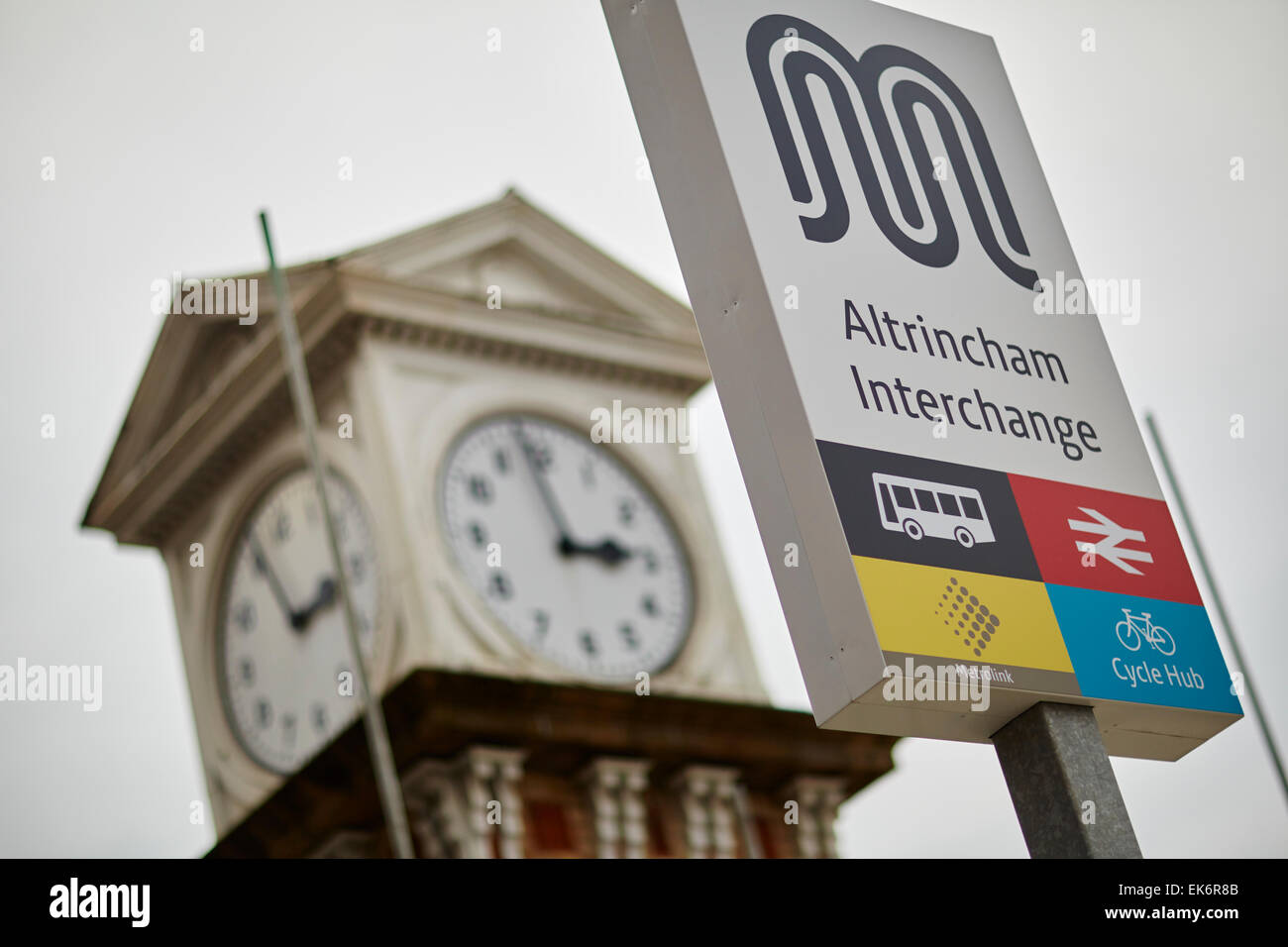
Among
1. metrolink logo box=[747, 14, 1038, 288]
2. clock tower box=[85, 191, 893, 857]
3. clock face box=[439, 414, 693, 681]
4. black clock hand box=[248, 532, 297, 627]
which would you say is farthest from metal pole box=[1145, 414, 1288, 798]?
metrolink logo box=[747, 14, 1038, 288]

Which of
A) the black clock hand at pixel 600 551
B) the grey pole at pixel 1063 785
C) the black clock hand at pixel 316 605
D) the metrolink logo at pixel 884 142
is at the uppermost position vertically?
the black clock hand at pixel 600 551

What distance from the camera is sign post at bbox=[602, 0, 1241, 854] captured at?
4.41 m

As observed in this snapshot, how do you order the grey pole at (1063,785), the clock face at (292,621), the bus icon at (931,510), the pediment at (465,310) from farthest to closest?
1. the pediment at (465,310)
2. the clock face at (292,621)
3. the bus icon at (931,510)
4. the grey pole at (1063,785)

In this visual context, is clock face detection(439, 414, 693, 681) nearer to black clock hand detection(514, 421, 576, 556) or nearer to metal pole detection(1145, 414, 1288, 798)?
black clock hand detection(514, 421, 576, 556)

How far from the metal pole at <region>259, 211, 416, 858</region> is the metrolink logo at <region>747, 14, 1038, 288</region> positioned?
31.8 feet

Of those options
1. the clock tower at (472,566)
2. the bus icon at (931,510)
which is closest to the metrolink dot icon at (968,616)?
the bus icon at (931,510)

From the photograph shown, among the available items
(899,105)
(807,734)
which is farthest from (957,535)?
(807,734)

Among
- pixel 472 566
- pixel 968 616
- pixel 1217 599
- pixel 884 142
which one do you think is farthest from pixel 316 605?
pixel 968 616

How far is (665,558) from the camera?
723 inches

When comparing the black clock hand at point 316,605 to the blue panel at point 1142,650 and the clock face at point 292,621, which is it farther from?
the blue panel at point 1142,650

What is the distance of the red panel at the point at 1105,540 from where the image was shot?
15.7ft

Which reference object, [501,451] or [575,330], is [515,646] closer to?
[501,451]

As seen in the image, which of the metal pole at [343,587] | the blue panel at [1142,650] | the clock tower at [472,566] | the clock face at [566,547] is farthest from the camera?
the clock face at [566,547]

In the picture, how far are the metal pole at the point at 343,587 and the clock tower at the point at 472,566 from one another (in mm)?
213
